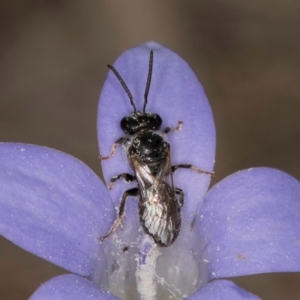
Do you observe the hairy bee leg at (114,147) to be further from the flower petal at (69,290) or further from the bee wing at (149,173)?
the flower petal at (69,290)

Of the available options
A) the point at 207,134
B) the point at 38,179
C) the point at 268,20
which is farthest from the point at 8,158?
the point at 268,20

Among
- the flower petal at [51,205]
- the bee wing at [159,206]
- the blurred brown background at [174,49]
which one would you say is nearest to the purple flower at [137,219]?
the flower petal at [51,205]

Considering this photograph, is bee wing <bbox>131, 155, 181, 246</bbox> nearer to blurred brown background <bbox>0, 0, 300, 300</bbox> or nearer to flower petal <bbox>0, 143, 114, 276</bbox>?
flower petal <bbox>0, 143, 114, 276</bbox>

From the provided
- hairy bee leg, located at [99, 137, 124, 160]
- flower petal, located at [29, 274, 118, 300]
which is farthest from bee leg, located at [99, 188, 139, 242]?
flower petal, located at [29, 274, 118, 300]

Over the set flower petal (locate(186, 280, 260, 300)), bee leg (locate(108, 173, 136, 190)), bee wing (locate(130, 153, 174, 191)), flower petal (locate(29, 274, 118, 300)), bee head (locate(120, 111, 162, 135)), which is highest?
bee head (locate(120, 111, 162, 135))

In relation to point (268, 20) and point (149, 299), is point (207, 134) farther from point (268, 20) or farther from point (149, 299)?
point (268, 20)

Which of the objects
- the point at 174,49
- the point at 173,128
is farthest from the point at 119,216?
the point at 174,49
